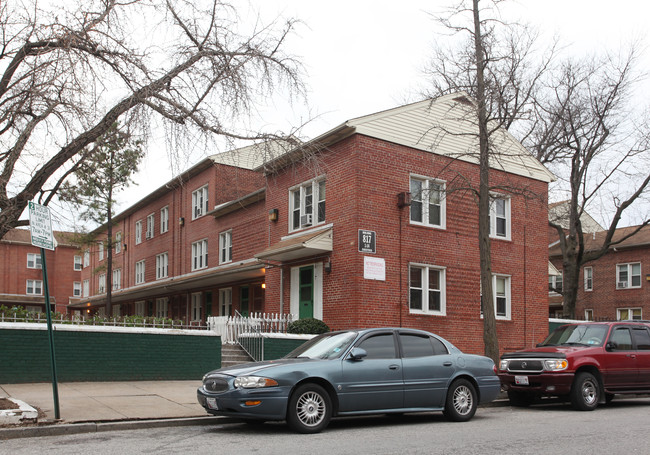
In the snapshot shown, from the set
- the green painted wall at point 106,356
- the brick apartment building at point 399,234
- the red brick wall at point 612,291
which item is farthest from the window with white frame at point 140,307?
the red brick wall at point 612,291

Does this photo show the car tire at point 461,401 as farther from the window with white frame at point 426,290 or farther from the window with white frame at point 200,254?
the window with white frame at point 200,254

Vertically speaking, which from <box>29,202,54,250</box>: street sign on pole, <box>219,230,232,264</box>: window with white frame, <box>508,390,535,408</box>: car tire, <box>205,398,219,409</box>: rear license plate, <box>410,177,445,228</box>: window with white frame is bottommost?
<box>508,390,535,408</box>: car tire

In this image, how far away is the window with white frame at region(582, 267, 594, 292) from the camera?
41.0 meters

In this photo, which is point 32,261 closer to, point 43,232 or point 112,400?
point 112,400

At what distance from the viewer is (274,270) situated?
2244 centimetres

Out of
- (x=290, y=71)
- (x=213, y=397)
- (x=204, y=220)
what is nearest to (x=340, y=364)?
(x=213, y=397)

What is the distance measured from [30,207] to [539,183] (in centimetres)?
1938

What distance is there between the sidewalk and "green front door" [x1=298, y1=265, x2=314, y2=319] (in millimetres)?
5950

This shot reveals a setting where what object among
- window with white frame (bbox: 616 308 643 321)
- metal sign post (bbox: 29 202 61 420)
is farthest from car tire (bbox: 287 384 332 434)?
window with white frame (bbox: 616 308 643 321)

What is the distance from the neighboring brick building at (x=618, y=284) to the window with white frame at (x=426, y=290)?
1942cm

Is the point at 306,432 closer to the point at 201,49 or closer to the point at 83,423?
the point at 83,423

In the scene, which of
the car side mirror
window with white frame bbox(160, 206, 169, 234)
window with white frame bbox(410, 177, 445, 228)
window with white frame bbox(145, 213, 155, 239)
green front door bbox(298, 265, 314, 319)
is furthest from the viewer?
window with white frame bbox(145, 213, 155, 239)

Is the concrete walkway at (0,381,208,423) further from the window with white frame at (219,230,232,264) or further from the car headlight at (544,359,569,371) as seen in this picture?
the window with white frame at (219,230,232,264)

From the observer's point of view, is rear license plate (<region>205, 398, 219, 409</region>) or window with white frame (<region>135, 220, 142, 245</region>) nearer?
rear license plate (<region>205, 398, 219, 409</region>)
